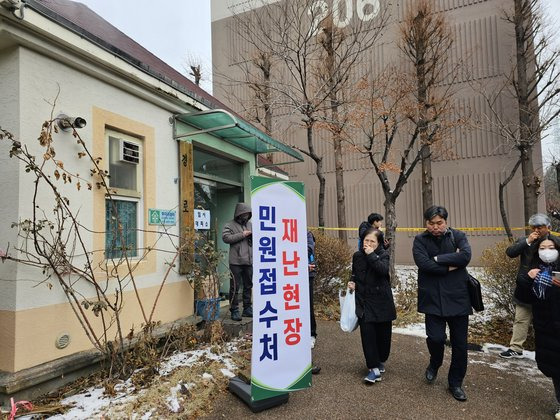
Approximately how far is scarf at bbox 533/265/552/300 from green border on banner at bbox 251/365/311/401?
7.40 feet

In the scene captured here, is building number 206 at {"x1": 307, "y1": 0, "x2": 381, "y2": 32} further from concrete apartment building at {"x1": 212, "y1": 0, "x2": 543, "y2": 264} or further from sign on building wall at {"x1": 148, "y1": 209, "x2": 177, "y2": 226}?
sign on building wall at {"x1": 148, "y1": 209, "x2": 177, "y2": 226}

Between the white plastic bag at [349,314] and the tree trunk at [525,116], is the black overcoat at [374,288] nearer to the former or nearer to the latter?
the white plastic bag at [349,314]

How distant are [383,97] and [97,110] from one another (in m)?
7.09

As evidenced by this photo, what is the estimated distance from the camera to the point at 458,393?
329cm

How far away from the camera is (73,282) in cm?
362

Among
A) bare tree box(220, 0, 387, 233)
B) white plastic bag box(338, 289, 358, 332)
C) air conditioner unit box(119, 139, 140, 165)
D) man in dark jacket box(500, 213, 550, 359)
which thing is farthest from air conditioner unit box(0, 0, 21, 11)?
bare tree box(220, 0, 387, 233)

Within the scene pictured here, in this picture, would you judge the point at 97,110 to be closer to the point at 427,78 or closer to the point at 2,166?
the point at 2,166

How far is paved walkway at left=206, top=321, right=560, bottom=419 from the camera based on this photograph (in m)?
3.06

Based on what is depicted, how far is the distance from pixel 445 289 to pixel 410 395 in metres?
1.14

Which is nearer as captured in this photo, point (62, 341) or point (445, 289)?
point (445, 289)

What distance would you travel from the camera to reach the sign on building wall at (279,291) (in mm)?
2947

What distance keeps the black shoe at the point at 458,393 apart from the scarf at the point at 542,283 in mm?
1182

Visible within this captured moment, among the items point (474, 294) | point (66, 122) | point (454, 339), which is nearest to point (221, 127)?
point (66, 122)

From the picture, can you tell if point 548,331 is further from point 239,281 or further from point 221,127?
point 221,127
